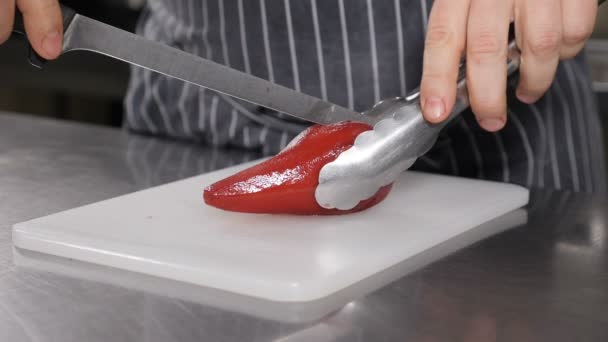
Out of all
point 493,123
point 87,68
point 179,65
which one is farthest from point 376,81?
point 87,68

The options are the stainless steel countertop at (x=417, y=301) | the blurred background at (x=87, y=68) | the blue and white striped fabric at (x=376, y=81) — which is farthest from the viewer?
the blurred background at (x=87, y=68)

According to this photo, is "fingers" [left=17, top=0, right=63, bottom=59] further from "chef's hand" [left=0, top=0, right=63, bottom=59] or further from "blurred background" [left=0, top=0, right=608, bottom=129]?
"blurred background" [left=0, top=0, right=608, bottom=129]

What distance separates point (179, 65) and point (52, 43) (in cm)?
12

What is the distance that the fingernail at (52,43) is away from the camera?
0.76 meters

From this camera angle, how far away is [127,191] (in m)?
0.99

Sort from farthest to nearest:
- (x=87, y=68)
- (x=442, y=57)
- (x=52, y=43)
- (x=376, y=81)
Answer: (x=87, y=68), (x=376, y=81), (x=442, y=57), (x=52, y=43)

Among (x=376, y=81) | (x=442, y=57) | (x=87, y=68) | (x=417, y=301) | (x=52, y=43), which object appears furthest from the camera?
(x=87, y=68)

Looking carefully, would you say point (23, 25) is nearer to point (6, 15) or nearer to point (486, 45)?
point (6, 15)

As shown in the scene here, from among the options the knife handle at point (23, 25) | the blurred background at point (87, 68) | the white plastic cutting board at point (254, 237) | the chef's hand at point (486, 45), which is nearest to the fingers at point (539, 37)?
the chef's hand at point (486, 45)

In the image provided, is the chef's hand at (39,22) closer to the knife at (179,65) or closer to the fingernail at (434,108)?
the knife at (179,65)

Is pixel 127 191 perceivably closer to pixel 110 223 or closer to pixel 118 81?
pixel 110 223

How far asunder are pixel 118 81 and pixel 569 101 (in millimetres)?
1538

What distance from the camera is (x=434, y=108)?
85 cm

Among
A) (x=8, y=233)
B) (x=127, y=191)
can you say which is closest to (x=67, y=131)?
(x=127, y=191)
